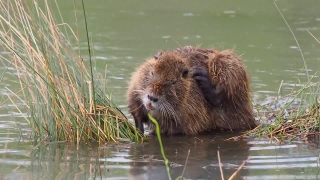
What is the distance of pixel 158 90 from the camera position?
195 inches

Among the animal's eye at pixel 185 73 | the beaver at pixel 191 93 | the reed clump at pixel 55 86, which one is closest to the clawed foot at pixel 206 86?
the beaver at pixel 191 93

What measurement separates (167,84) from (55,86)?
776mm

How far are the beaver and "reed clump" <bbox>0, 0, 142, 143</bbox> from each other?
0.30 metres

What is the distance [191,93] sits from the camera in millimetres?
5277

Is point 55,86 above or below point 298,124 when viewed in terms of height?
above

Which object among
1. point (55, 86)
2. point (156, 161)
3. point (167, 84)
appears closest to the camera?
point (156, 161)

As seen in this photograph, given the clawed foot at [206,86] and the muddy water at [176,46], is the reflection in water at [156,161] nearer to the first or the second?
the muddy water at [176,46]

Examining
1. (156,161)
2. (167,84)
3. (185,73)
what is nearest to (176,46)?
Result: (185,73)

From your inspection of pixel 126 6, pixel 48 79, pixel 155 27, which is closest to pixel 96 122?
pixel 48 79

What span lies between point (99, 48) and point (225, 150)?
380 centimetres

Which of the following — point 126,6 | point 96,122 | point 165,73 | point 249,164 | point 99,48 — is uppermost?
point 126,6

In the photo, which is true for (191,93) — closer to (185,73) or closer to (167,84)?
(185,73)

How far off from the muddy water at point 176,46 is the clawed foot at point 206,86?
278 mm

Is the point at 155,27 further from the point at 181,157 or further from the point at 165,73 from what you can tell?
the point at 181,157
